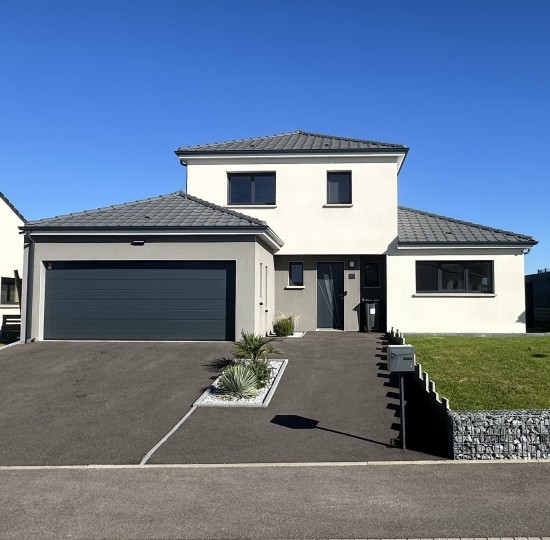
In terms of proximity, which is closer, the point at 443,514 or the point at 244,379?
the point at 443,514

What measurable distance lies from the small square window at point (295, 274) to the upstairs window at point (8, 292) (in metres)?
12.3

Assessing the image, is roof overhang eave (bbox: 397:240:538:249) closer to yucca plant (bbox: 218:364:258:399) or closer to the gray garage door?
the gray garage door

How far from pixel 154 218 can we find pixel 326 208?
633 cm

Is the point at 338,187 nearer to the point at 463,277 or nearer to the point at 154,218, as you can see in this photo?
the point at 463,277

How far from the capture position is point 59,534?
5.09 meters

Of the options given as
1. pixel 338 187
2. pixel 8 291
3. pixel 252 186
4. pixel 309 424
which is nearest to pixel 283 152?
pixel 252 186

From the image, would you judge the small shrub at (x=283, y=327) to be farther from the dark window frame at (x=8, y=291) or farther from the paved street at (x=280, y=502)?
the dark window frame at (x=8, y=291)

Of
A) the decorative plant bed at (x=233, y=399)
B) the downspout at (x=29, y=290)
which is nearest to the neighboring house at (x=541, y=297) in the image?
the decorative plant bed at (x=233, y=399)

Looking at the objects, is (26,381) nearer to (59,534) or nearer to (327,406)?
(327,406)

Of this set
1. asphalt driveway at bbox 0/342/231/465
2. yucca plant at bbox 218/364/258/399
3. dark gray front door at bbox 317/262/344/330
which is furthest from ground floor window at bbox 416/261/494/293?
yucca plant at bbox 218/364/258/399

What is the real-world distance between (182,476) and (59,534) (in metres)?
1.92

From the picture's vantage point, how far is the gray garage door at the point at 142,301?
50.6 ft

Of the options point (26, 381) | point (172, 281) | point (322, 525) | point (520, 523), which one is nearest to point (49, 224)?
point (172, 281)

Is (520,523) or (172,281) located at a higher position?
(172,281)
